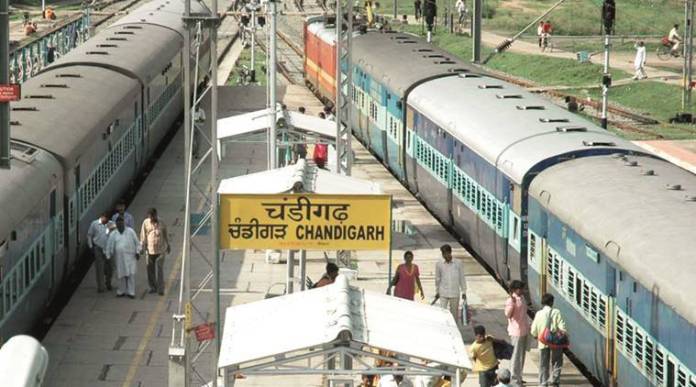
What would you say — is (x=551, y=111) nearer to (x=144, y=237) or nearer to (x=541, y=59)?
(x=144, y=237)

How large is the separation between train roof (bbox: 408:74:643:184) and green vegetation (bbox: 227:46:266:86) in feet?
96.8

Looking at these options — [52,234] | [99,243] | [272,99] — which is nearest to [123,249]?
[99,243]

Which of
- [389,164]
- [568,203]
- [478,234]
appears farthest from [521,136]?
[389,164]

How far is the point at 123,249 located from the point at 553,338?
8692mm

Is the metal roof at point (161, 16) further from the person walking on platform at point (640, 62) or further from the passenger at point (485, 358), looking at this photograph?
the passenger at point (485, 358)

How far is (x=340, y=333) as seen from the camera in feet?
53.4

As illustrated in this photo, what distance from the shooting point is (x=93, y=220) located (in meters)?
30.6

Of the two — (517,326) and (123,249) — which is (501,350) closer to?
(517,326)

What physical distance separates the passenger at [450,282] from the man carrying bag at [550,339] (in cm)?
264

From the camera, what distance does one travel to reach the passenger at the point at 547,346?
74.2 ft

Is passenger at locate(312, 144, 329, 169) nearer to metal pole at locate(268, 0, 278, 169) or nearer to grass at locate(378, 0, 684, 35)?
metal pole at locate(268, 0, 278, 169)

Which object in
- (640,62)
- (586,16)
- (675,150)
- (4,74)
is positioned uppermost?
(4,74)

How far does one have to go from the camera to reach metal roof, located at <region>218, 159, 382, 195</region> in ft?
79.8

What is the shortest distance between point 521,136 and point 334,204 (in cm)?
768
